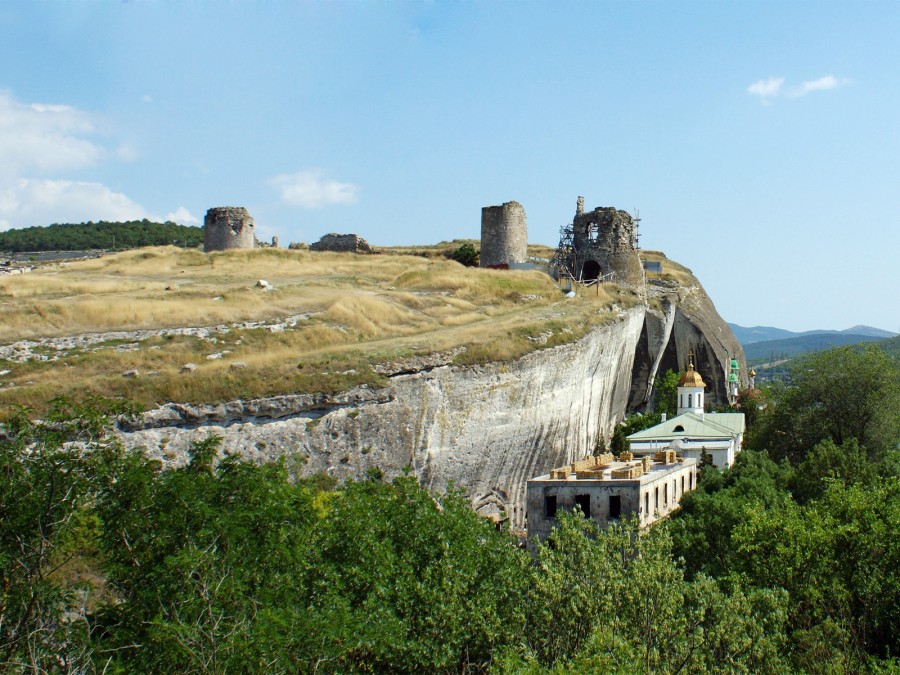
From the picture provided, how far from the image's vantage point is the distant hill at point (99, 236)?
12006 centimetres

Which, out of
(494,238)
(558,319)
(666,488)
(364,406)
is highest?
(494,238)

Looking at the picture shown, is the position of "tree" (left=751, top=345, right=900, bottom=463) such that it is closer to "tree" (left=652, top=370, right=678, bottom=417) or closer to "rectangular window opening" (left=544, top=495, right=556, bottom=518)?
"tree" (left=652, top=370, right=678, bottom=417)

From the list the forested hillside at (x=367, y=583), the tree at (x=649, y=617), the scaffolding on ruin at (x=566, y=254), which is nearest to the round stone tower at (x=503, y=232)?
the scaffolding on ruin at (x=566, y=254)

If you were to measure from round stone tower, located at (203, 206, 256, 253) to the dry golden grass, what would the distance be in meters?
3.22

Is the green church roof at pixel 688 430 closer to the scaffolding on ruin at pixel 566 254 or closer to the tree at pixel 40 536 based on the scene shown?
the scaffolding on ruin at pixel 566 254

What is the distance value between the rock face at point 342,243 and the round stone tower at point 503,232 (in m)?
15.4

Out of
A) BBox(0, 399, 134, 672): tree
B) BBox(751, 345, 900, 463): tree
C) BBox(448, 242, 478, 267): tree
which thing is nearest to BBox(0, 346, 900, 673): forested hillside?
BBox(0, 399, 134, 672): tree

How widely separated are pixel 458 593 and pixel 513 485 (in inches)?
823

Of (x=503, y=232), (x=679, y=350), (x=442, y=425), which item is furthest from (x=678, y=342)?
(x=442, y=425)

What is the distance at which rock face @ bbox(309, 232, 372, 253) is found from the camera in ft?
266

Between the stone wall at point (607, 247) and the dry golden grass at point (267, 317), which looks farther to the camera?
the stone wall at point (607, 247)

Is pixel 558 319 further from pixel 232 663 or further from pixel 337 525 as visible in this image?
pixel 232 663

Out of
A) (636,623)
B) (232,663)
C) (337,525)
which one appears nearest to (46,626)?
→ (232,663)

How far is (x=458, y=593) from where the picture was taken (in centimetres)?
2252
